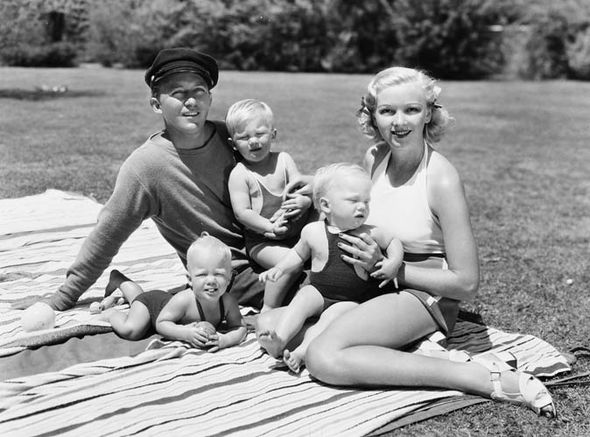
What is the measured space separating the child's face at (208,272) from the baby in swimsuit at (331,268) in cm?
24

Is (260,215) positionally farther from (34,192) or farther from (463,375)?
(34,192)

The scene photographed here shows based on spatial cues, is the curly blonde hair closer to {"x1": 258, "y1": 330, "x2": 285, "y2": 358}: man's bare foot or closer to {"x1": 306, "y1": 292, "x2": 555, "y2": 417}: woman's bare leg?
{"x1": 306, "y1": 292, "x2": 555, "y2": 417}: woman's bare leg

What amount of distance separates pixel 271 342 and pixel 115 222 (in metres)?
1.13

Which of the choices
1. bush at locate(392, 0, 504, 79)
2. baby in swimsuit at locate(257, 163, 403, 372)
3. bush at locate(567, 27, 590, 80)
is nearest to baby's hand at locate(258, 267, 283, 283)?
baby in swimsuit at locate(257, 163, 403, 372)

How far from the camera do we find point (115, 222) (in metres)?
4.29

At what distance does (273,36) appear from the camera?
29.2m

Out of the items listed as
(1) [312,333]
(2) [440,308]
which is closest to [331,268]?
(1) [312,333]

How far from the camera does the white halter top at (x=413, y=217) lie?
3857 millimetres

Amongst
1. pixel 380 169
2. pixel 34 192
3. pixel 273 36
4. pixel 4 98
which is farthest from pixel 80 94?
pixel 380 169

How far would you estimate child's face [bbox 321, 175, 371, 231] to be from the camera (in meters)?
3.77

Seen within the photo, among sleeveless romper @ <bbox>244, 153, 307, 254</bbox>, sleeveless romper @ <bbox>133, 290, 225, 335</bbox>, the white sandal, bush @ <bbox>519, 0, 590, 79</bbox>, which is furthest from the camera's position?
bush @ <bbox>519, 0, 590, 79</bbox>

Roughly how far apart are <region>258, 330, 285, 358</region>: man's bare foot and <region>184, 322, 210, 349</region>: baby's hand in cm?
28

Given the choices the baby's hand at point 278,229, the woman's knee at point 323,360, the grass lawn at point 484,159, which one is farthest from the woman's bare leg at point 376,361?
the baby's hand at point 278,229

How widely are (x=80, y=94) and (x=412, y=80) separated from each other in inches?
586
